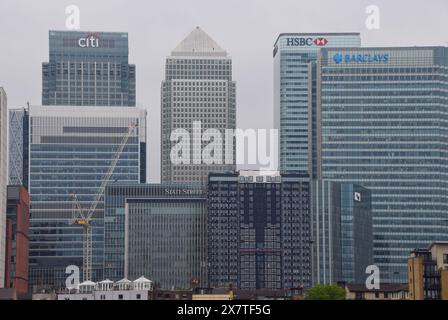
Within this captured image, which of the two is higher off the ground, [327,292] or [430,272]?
[430,272]

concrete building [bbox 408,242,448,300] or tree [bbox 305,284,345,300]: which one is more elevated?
concrete building [bbox 408,242,448,300]

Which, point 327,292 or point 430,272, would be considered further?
point 327,292

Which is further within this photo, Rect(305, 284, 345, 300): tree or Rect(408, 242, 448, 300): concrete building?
Rect(305, 284, 345, 300): tree

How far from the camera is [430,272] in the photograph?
15888cm

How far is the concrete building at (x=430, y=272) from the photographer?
153 meters

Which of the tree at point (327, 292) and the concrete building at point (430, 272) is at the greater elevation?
the concrete building at point (430, 272)

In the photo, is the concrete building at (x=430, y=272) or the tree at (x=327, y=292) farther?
the tree at (x=327, y=292)

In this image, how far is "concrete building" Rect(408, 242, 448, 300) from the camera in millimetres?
153250
